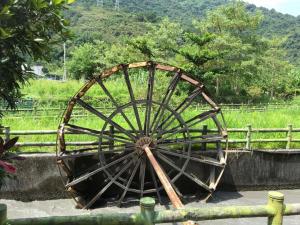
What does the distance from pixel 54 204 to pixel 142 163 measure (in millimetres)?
2280

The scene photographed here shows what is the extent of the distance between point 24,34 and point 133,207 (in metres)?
7.30

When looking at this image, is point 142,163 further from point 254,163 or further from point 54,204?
point 254,163

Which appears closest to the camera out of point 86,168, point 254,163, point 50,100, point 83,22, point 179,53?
point 86,168

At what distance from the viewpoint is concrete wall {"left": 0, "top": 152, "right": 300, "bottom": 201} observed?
9.41m

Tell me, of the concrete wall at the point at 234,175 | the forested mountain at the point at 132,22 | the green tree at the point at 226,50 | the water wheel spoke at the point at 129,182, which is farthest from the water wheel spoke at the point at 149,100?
the forested mountain at the point at 132,22

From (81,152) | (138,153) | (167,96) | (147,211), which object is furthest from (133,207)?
(147,211)

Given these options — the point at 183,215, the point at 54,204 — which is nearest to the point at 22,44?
the point at 183,215

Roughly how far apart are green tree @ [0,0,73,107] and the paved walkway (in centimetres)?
642

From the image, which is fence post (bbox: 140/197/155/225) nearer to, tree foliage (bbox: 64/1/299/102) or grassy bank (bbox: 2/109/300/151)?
grassy bank (bbox: 2/109/300/151)

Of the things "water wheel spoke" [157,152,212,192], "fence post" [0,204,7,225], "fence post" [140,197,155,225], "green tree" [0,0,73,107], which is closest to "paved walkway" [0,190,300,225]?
"water wheel spoke" [157,152,212,192]

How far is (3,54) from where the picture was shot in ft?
8.11

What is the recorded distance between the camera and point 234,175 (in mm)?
10391

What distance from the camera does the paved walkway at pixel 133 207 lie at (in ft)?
27.6

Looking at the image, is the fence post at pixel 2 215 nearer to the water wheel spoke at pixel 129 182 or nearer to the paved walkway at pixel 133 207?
the paved walkway at pixel 133 207
